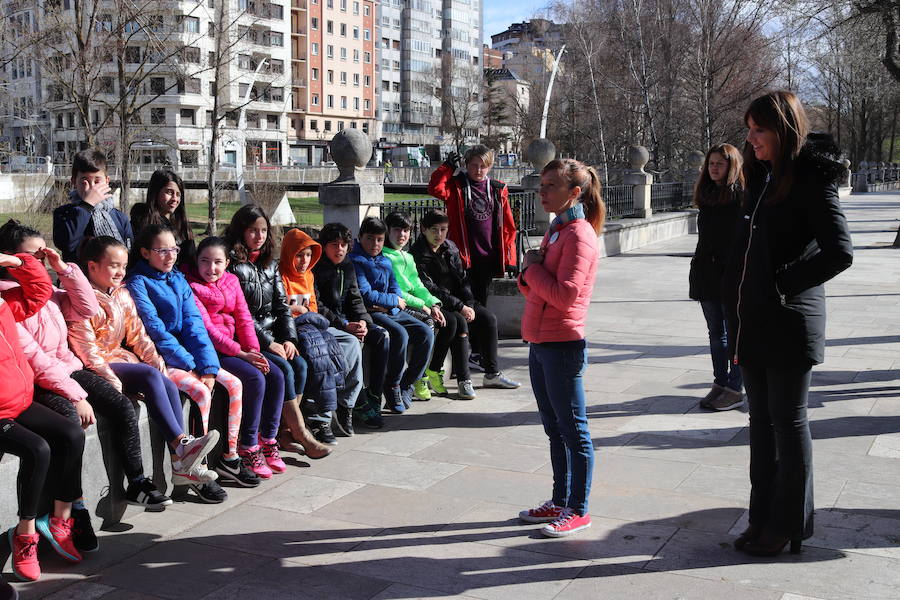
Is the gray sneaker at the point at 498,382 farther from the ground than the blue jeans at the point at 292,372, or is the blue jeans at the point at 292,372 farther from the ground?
the blue jeans at the point at 292,372

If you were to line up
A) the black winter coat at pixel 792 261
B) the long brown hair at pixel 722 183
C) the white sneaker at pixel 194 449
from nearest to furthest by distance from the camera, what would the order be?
the black winter coat at pixel 792 261
the white sneaker at pixel 194 449
the long brown hair at pixel 722 183

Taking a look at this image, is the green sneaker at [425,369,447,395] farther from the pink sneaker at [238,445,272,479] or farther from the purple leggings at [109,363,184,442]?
the purple leggings at [109,363,184,442]

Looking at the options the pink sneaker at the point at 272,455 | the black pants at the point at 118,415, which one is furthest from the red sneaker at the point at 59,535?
the pink sneaker at the point at 272,455

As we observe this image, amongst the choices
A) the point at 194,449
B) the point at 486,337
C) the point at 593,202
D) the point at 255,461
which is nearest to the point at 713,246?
the point at 486,337

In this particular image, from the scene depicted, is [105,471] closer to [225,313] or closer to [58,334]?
[58,334]

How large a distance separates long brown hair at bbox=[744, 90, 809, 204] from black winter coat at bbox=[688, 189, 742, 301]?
8.76 feet

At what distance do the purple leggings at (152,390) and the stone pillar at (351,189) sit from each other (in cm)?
514

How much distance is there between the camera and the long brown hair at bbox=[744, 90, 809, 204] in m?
4.02

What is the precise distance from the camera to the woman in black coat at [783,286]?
400 centimetres

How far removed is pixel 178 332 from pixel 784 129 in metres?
3.45

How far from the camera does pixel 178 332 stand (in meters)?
5.49

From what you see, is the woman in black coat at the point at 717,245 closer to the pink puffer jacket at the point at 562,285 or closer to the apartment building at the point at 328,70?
the pink puffer jacket at the point at 562,285

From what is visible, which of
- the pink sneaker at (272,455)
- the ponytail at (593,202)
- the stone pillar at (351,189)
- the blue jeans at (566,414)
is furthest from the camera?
the stone pillar at (351,189)

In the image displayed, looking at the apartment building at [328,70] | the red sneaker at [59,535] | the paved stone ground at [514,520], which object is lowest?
the paved stone ground at [514,520]
